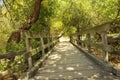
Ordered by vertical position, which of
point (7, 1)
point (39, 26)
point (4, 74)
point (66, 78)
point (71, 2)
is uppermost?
point (71, 2)

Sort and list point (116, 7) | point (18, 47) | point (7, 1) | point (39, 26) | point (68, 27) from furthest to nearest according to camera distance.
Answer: point (68, 27), point (116, 7), point (39, 26), point (7, 1), point (18, 47)

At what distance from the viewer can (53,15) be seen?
1309 centimetres

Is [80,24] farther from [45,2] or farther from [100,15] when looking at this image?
[45,2]

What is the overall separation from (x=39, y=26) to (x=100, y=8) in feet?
29.8

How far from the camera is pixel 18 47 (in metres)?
8.95

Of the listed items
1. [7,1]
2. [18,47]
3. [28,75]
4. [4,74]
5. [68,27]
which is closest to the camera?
[4,74]

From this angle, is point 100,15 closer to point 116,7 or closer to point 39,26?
point 116,7

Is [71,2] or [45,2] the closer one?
[45,2]

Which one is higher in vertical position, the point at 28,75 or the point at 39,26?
the point at 39,26

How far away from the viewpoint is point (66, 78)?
4547 millimetres

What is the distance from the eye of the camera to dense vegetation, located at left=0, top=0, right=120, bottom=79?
10.4 meters

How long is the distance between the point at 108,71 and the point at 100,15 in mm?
17158

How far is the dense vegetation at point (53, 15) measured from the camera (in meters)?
10.4

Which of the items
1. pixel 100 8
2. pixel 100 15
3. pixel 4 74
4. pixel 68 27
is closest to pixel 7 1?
pixel 4 74
